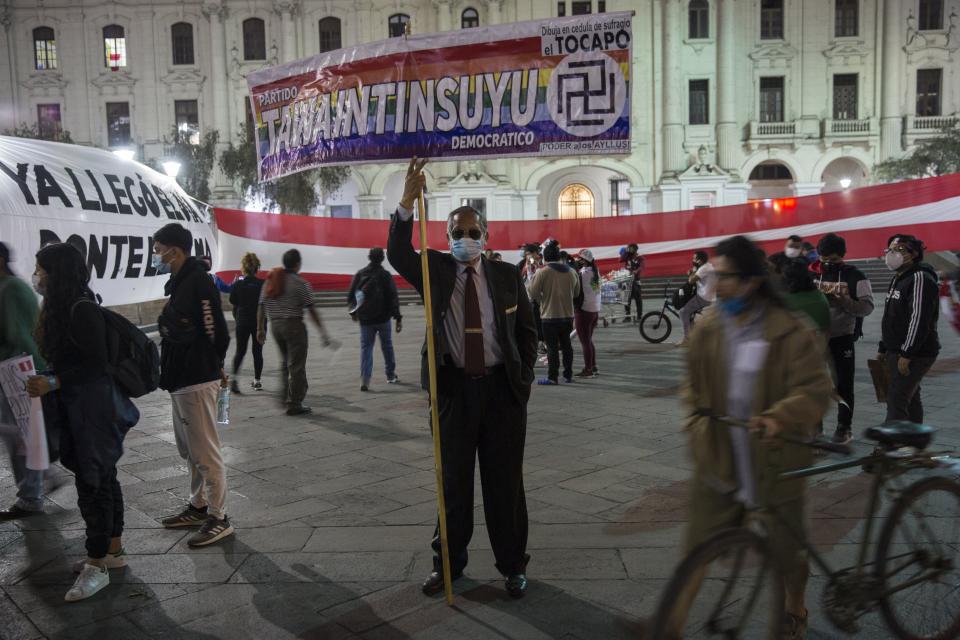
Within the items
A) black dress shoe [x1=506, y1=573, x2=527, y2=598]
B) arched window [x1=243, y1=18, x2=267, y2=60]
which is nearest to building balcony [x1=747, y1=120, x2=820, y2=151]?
arched window [x1=243, y1=18, x2=267, y2=60]

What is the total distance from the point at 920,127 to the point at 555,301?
1228 inches

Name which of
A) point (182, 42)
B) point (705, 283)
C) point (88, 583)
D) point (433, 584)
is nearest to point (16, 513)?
point (88, 583)

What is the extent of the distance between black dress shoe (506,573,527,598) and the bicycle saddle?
5.26 feet

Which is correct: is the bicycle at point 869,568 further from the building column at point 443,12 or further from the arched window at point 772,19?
the arched window at point 772,19

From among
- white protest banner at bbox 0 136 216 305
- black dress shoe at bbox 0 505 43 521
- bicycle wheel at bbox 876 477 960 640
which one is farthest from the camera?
Result: white protest banner at bbox 0 136 216 305

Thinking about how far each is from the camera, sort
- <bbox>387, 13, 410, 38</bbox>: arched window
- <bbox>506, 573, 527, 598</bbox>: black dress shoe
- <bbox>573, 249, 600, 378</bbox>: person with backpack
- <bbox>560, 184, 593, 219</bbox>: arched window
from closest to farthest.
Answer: <bbox>506, 573, 527, 598</bbox>: black dress shoe → <bbox>573, 249, 600, 378</bbox>: person with backpack → <bbox>387, 13, 410, 38</bbox>: arched window → <bbox>560, 184, 593, 219</bbox>: arched window

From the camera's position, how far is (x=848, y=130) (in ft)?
113

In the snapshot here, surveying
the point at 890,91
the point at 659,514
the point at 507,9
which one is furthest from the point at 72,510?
the point at 890,91

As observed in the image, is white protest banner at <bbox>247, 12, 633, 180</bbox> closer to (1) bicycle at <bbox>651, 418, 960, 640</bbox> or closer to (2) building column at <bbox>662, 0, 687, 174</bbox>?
(1) bicycle at <bbox>651, 418, 960, 640</bbox>

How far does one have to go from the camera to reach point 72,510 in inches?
201

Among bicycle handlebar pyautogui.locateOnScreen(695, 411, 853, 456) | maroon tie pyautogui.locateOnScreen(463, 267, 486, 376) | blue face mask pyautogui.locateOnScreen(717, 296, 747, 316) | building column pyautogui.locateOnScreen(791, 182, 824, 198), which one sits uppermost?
building column pyautogui.locateOnScreen(791, 182, 824, 198)

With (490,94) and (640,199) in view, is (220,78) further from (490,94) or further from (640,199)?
(490,94)

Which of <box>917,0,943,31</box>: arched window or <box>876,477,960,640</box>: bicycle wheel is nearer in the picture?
<box>876,477,960,640</box>: bicycle wheel

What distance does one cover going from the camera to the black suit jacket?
3.68 m
